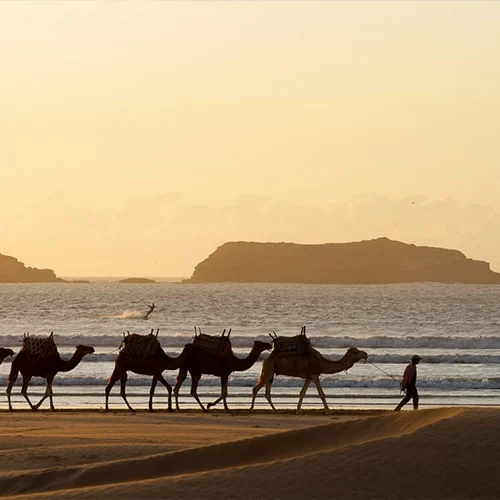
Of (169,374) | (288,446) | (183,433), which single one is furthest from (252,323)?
(288,446)

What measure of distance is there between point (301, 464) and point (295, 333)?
172 feet

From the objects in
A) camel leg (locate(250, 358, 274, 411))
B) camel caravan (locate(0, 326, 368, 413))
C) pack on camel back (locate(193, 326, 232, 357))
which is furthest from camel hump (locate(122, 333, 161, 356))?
camel leg (locate(250, 358, 274, 411))

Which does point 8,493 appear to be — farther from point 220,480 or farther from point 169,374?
point 169,374

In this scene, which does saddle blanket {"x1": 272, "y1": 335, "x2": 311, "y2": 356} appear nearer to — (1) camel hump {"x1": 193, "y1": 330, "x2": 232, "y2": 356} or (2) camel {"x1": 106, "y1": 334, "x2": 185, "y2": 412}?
(1) camel hump {"x1": 193, "y1": 330, "x2": 232, "y2": 356}

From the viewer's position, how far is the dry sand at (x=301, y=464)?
9531 mm

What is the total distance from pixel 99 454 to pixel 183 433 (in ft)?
11.2

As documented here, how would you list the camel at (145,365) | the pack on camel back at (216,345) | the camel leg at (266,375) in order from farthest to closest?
the pack on camel back at (216,345), the camel at (145,365), the camel leg at (266,375)

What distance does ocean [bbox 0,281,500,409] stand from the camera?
26.1 m

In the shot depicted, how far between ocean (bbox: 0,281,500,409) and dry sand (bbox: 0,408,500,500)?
12.1 meters

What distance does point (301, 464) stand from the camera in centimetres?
1001

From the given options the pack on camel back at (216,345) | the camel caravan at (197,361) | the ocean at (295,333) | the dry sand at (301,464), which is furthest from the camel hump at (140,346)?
the dry sand at (301,464)

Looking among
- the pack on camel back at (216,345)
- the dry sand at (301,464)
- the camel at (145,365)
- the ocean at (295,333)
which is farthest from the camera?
the ocean at (295,333)

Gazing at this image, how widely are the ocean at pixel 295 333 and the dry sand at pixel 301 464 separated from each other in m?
12.1

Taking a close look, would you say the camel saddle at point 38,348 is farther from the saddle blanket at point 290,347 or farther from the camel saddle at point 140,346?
the saddle blanket at point 290,347
